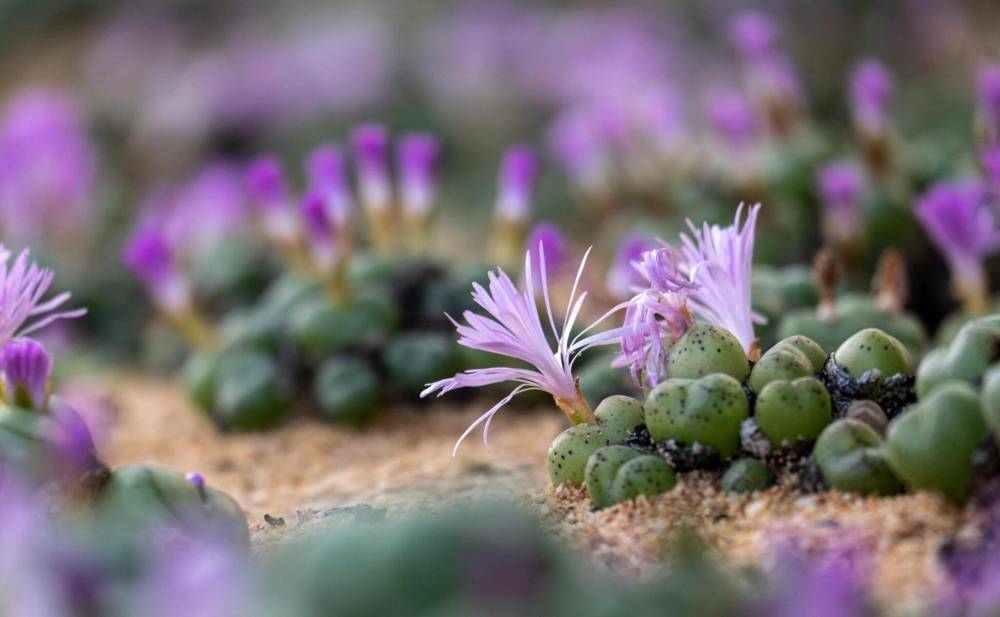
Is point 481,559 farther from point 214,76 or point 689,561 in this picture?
point 214,76

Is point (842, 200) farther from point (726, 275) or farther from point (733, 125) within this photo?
point (726, 275)

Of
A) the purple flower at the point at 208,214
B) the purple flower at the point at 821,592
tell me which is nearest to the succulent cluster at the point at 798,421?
the purple flower at the point at 821,592

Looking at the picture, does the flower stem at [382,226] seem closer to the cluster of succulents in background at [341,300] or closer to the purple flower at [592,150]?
the cluster of succulents in background at [341,300]

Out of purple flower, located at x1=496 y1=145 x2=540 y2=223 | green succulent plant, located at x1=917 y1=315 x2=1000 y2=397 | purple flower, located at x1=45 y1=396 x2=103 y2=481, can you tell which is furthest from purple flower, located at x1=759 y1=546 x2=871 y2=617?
purple flower, located at x1=496 y1=145 x2=540 y2=223

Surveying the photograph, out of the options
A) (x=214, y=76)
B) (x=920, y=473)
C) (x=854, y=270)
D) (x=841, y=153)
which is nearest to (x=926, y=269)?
(x=854, y=270)

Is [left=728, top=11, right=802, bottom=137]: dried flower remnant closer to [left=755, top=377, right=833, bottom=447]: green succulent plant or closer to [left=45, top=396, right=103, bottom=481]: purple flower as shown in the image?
[left=755, top=377, right=833, bottom=447]: green succulent plant

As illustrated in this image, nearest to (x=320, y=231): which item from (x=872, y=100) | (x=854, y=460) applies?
(x=872, y=100)

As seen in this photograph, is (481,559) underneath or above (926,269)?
underneath
